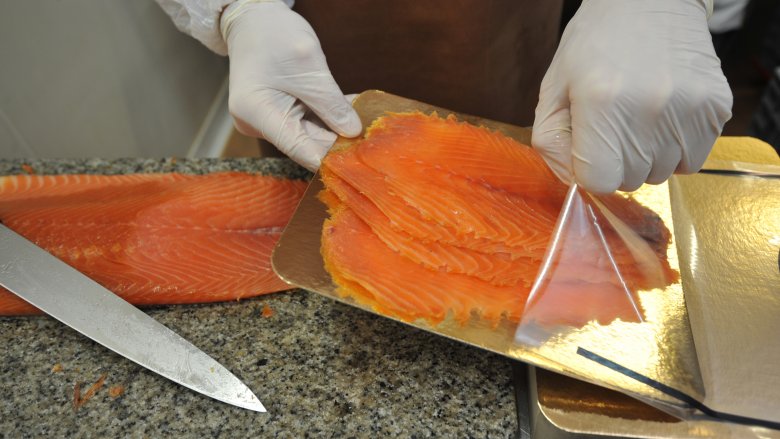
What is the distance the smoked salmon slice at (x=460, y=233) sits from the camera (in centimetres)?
110

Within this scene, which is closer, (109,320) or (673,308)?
(673,308)

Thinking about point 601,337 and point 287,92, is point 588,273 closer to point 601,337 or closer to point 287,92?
point 601,337

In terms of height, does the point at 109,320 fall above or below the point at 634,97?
below

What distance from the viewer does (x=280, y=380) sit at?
1.14 m

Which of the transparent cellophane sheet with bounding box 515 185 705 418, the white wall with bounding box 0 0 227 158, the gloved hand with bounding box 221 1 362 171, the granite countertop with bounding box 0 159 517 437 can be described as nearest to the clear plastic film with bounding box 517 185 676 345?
the transparent cellophane sheet with bounding box 515 185 705 418

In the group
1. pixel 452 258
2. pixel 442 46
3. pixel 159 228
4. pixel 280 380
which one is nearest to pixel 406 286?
pixel 452 258

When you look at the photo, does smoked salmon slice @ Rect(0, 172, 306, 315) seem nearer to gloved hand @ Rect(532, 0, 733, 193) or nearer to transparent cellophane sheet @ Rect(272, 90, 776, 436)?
transparent cellophane sheet @ Rect(272, 90, 776, 436)

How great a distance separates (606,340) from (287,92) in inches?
38.2

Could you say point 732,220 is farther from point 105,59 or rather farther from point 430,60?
point 105,59

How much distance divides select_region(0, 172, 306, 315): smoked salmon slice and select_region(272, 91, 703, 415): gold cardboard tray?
0.55ft

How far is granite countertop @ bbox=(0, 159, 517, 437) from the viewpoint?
108cm

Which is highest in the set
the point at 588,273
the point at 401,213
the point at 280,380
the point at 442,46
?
the point at 442,46

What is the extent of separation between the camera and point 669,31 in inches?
43.9

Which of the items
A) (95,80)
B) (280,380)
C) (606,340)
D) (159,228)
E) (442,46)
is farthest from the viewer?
(95,80)
